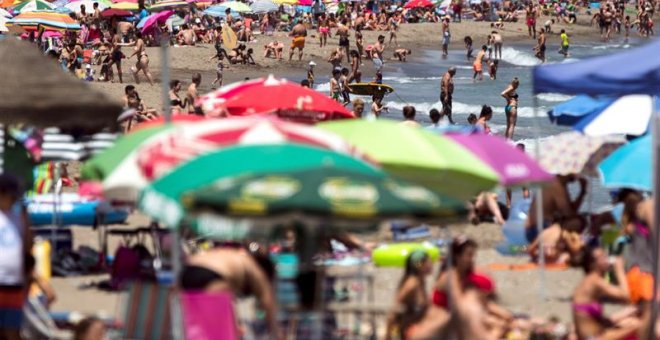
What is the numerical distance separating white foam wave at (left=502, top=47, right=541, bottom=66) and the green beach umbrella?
3922 cm

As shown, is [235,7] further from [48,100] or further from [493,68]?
[48,100]

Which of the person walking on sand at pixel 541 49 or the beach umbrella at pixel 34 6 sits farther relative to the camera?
the person walking on sand at pixel 541 49

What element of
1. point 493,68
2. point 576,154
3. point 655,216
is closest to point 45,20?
point 493,68

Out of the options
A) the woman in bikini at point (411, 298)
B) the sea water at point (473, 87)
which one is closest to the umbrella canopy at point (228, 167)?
the woman in bikini at point (411, 298)

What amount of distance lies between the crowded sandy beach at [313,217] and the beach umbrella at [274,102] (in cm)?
2

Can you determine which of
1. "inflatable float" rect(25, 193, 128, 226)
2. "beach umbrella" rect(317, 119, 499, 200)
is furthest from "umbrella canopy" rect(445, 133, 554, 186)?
"inflatable float" rect(25, 193, 128, 226)

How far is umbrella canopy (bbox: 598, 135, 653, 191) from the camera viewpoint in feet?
35.9

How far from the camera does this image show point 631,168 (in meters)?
11.1

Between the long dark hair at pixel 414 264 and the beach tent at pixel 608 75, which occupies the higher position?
the beach tent at pixel 608 75

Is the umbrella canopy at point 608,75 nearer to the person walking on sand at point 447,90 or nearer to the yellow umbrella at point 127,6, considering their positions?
the person walking on sand at point 447,90

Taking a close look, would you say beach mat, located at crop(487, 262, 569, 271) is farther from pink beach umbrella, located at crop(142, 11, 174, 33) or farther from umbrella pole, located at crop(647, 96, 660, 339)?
pink beach umbrella, located at crop(142, 11, 174, 33)

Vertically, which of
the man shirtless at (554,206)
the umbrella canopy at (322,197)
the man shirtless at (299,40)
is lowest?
the man shirtless at (299,40)

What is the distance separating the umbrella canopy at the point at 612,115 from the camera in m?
13.8

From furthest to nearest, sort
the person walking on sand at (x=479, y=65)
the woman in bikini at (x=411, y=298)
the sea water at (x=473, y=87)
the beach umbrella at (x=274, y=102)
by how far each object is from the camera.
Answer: the person walking on sand at (x=479, y=65) < the sea water at (x=473, y=87) < the beach umbrella at (x=274, y=102) < the woman in bikini at (x=411, y=298)
